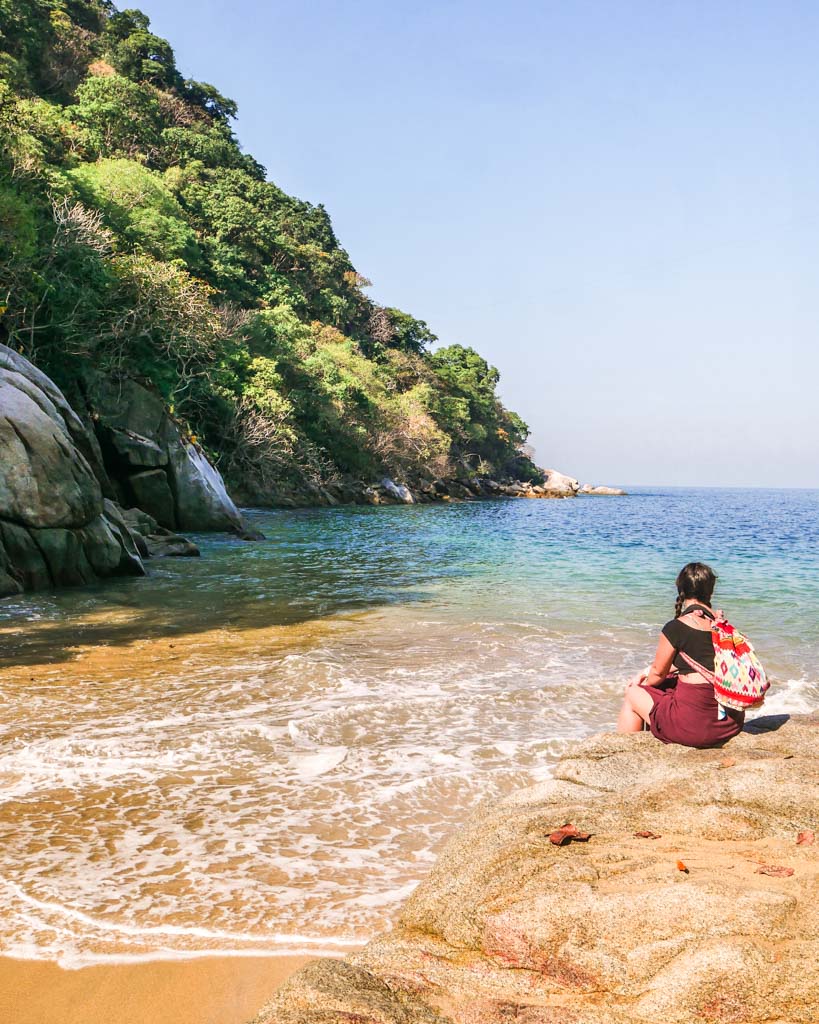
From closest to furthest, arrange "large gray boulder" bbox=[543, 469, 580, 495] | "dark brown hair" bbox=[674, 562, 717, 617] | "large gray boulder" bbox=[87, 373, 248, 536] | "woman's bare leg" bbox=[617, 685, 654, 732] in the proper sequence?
"dark brown hair" bbox=[674, 562, 717, 617], "woman's bare leg" bbox=[617, 685, 654, 732], "large gray boulder" bbox=[87, 373, 248, 536], "large gray boulder" bbox=[543, 469, 580, 495]

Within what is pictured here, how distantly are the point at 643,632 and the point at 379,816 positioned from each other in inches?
305

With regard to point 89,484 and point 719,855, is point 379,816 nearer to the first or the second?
point 719,855

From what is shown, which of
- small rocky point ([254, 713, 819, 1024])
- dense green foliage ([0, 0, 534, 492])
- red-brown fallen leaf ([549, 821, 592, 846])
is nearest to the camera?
small rocky point ([254, 713, 819, 1024])

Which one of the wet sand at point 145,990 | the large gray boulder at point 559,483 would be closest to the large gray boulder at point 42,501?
the wet sand at point 145,990

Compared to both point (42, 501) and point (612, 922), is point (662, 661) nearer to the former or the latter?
point (612, 922)

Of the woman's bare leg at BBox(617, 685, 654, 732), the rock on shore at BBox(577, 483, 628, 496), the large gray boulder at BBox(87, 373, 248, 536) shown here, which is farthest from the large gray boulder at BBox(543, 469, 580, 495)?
the woman's bare leg at BBox(617, 685, 654, 732)

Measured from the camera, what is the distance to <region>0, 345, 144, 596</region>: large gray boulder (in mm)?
12703

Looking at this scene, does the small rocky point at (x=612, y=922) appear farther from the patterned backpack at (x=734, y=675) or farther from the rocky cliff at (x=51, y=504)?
the rocky cliff at (x=51, y=504)

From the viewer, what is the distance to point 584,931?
2668mm

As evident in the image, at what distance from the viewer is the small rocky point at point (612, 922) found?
88.2 inches

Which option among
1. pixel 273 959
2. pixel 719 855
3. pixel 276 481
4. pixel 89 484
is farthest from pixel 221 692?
pixel 276 481

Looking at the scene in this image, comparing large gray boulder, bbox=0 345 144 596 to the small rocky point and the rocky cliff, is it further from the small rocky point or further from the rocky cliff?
the small rocky point

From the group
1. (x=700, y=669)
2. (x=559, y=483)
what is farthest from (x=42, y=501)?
(x=559, y=483)

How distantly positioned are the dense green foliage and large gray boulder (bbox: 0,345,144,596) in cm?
992
